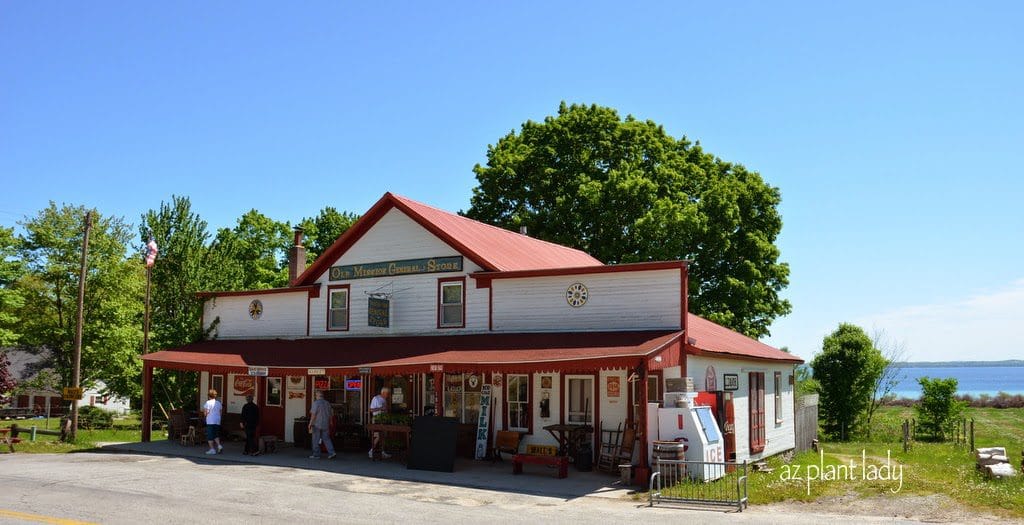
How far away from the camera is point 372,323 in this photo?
2191 cm

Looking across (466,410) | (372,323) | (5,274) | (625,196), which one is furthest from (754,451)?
(5,274)

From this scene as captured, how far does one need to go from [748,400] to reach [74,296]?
33.2 meters

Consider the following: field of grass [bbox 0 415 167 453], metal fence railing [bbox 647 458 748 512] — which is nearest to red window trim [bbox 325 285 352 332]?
field of grass [bbox 0 415 167 453]

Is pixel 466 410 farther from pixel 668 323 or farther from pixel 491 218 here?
pixel 491 218

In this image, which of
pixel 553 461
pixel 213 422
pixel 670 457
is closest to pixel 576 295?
pixel 553 461

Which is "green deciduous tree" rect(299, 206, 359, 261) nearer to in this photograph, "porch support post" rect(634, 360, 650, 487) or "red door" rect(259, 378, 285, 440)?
"red door" rect(259, 378, 285, 440)

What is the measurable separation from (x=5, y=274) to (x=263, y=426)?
14.9 m

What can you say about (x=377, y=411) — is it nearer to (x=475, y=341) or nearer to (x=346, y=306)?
(x=475, y=341)

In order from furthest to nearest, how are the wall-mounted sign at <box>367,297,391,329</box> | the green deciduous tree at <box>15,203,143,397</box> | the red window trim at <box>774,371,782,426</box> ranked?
the green deciduous tree at <box>15,203,143,397</box> < the red window trim at <box>774,371,782,426</box> < the wall-mounted sign at <box>367,297,391,329</box>

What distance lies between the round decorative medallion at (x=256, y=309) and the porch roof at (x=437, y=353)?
88 centimetres

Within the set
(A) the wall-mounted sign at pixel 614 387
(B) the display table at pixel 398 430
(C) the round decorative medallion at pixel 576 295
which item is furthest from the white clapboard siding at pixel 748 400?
(B) the display table at pixel 398 430

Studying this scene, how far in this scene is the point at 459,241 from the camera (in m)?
21.7

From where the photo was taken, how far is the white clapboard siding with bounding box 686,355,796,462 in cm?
1891

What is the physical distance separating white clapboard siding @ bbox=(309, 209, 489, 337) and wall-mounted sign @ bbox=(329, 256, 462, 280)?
119mm
